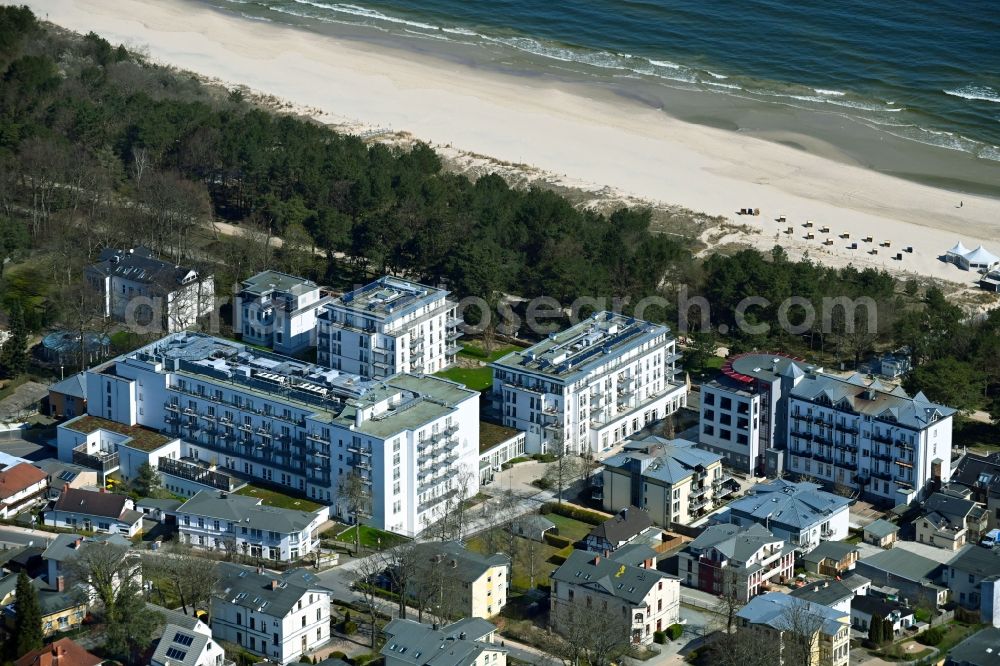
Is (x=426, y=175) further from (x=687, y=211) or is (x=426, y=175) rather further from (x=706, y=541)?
(x=706, y=541)

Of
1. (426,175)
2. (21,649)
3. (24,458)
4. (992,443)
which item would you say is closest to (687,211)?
(426,175)

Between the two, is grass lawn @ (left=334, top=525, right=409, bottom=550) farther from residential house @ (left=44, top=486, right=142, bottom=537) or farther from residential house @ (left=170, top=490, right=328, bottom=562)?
residential house @ (left=44, top=486, right=142, bottom=537)

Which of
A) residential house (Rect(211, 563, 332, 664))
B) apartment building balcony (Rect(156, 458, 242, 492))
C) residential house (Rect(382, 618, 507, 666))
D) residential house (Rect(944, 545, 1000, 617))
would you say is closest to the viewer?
residential house (Rect(382, 618, 507, 666))

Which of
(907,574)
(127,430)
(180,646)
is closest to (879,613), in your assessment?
(907,574)

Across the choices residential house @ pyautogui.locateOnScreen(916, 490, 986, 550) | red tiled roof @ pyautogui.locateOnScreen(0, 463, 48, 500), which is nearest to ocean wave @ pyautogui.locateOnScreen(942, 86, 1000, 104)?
residential house @ pyautogui.locateOnScreen(916, 490, 986, 550)

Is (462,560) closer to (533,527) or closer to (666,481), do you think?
(533,527)

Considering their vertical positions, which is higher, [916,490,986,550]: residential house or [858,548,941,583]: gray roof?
[916,490,986,550]: residential house
